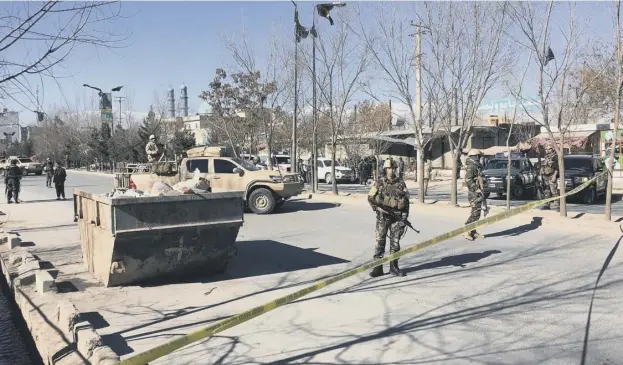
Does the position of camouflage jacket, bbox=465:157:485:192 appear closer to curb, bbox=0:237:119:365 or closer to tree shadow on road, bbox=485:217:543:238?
tree shadow on road, bbox=485:217:543:238

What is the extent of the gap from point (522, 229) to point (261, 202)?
736cm

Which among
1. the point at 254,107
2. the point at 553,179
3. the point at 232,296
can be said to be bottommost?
the point at 232,296

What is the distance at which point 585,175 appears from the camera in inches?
759

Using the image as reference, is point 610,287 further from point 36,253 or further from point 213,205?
point 36,253

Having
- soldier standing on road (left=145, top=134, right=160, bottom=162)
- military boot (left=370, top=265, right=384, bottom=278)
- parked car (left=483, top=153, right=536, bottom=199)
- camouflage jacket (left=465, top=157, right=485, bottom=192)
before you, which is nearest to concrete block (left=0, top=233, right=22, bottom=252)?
soldier standing on road (left=145, top=134, right=160, bottom=162)

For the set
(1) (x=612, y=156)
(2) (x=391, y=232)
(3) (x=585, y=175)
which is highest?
(1) (x=612, y=156)

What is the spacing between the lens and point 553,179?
14.8 m

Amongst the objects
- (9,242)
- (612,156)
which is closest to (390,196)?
(612,156)

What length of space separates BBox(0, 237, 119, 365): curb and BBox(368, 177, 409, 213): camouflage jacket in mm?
3942

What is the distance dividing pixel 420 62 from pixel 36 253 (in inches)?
449

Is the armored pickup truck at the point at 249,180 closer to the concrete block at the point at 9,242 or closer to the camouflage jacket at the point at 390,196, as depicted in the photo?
the concrete block at the point at 9,242

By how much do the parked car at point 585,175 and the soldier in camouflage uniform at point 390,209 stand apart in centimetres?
1419

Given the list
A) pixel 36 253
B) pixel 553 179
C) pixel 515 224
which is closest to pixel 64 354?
pixel 36 253

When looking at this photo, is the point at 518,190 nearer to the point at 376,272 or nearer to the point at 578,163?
the point at 578,163
